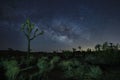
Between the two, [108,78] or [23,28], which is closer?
[108,78]

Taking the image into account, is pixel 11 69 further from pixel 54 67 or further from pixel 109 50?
pixel 109 50

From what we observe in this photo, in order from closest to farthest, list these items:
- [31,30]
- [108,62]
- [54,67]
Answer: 1. [54,67]
2. [108,62]
3. [31,30]

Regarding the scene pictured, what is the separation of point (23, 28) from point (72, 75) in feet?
27.1

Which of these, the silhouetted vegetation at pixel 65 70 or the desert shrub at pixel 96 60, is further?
the desert shrub at pixel 96 60

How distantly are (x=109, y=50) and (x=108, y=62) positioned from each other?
8.09ft

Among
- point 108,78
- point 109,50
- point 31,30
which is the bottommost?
point 108,78

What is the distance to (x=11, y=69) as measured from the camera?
13078 mm

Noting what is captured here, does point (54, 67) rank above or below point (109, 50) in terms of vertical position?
below

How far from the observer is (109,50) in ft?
67.5

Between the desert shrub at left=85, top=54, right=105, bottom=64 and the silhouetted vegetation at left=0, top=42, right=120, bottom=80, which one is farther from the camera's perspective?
the desert shrub at left=85, top=54, right=105, bottom=64

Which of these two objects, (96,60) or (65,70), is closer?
(65,70)

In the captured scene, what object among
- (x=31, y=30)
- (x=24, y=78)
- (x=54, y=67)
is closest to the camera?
(x=24, y=78)

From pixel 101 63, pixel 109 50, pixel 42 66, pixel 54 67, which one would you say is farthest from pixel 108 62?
pixel 42 66

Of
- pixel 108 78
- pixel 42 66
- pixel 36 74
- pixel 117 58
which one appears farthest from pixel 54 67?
pixel 117 58
